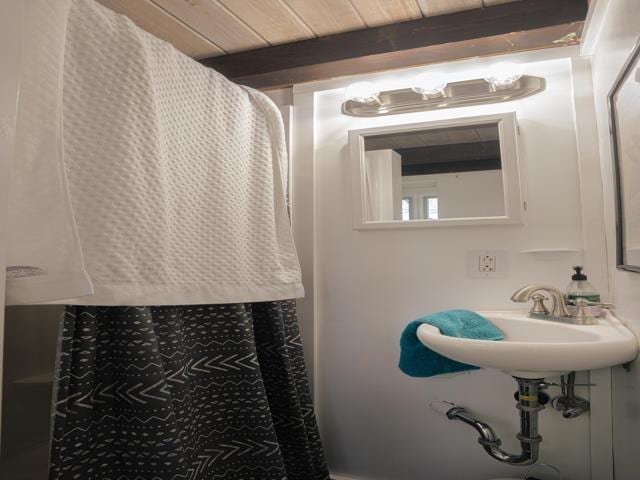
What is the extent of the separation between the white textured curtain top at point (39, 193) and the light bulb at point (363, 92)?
1118 mm

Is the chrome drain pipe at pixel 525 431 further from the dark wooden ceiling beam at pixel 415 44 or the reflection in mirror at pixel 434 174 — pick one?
the dark wooden ceiling beam at pixel 415 44

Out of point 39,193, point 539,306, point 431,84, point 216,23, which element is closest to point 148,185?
point 39,193

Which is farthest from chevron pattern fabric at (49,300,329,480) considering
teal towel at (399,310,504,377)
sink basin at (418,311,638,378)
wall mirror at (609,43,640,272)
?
wall mirror at (609,43,640,272)

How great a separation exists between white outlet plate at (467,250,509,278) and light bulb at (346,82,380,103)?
2.35ft

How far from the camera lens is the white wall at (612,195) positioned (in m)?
1.02

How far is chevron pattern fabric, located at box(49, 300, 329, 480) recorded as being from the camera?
2.97 feet

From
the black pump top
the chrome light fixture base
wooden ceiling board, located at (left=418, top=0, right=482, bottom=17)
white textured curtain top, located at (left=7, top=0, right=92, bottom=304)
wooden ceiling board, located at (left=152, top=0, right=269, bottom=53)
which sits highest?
wooden ceiling board, located at (left=152, top=0, right=269, bottom=53)

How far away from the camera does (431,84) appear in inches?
63.4

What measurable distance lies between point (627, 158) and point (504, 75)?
2.01ft

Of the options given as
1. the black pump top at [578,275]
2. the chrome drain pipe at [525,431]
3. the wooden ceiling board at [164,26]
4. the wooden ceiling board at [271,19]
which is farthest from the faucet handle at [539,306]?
the wooden ceiling board at [164,26]

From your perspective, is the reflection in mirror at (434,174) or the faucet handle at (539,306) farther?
the reflection in mirror at (434,174)

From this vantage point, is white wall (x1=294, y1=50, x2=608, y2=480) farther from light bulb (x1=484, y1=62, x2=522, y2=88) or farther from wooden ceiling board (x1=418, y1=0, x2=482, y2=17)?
wooden ceiling board (x1=418, y1=0, x2=482, y2=17)

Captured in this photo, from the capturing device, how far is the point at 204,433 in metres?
1.25

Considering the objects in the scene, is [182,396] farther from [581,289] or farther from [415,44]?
[415,44]
